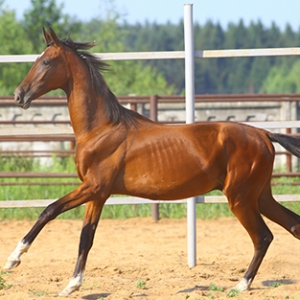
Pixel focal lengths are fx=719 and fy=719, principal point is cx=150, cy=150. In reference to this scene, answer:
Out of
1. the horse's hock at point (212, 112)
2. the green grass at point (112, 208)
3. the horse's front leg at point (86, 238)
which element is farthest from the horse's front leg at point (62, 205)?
the horse's hock at point (212, 112)

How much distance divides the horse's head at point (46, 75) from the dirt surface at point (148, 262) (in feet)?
4.59

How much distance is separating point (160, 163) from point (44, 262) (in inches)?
79.0

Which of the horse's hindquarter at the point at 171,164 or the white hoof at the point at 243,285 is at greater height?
the horse's hindquarter at the point at 171,164

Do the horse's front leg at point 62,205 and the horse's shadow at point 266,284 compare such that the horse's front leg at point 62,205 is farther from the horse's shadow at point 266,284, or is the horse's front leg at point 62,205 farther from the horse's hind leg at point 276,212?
the horse's hind leg at point 276,212

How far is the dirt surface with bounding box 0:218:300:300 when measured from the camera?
523 centimetres

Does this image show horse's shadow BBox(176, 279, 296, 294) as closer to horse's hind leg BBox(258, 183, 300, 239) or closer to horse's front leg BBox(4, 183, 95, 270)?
horse's hind leg BBox(258, 183, 300, 239)

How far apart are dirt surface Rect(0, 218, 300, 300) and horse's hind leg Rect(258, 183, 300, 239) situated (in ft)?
1.53

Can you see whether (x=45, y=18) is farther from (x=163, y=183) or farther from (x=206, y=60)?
(x=206, y=60)

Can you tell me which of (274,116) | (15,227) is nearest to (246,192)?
(15,227)

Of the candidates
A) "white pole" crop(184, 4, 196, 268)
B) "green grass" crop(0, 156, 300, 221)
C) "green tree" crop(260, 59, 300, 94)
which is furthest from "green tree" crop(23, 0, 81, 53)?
"green tree" crop(260, 59, 300, 94)

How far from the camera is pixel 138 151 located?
5172 mm

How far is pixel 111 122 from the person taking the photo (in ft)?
17.2

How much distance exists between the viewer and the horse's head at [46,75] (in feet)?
16.9

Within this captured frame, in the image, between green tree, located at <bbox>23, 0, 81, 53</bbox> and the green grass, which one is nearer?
the green grass
